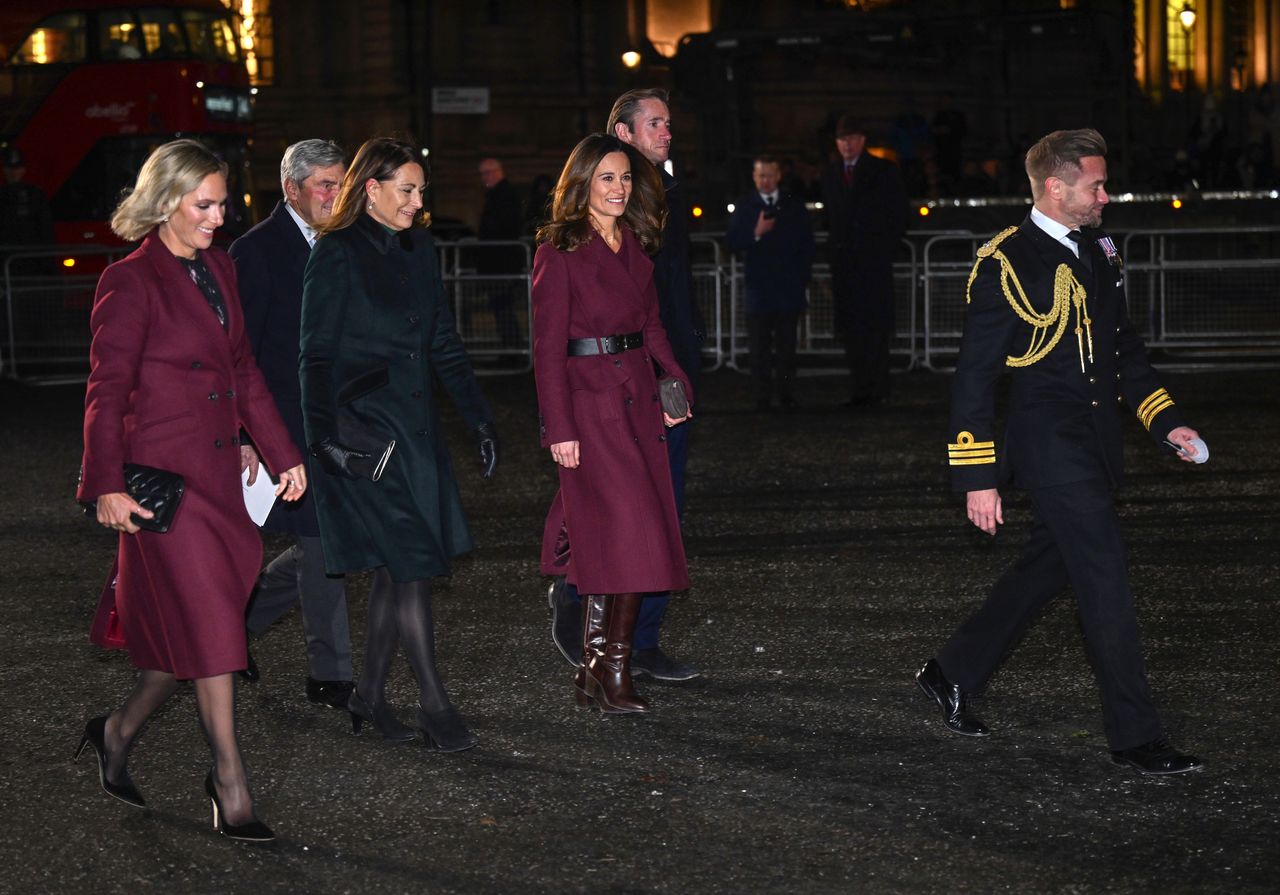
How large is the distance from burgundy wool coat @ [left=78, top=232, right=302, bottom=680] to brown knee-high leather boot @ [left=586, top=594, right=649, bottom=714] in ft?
5.01

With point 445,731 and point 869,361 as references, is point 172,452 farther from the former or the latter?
point 869,361

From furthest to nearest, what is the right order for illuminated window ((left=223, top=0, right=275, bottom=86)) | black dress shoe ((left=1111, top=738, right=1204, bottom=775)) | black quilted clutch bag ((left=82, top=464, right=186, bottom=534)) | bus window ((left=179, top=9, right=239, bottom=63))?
illuminated window ((left=223, top=0, right=275, bottom=86)) → bus window ((left=179, top=9, right=239, bottom=63)) → black dress shoe ((left=1111, top=738, right=1204, bottom=775)) → black quilted clutch bag ((left=82, top=464, right=186, bottom=534))

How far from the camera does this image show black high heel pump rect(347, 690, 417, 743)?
6.14 metres

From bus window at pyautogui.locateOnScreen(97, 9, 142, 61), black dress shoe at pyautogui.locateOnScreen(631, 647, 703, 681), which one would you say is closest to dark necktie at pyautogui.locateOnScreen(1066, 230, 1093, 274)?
black dress shoe at pyautogui.locateOnScreen(631, 647, 703, 681)

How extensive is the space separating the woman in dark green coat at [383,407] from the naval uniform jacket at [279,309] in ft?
1.90

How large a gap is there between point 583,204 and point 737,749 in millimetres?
1830

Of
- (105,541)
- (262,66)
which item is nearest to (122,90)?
(105,541)

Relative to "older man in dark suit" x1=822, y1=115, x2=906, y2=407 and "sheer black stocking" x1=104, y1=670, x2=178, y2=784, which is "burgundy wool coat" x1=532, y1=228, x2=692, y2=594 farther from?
"older man in dark suit" x1=822, y1=115, x2=906, y2=407

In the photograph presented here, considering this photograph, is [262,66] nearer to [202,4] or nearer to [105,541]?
[202,4]

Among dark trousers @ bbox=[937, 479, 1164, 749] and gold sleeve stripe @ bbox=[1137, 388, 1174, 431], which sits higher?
gold sleeve stripe @ bbox=[1137, 388, 1174, 431]

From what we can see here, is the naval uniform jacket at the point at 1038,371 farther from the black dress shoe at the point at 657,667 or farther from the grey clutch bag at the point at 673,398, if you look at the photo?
the black dress shoe at the point at 657,667

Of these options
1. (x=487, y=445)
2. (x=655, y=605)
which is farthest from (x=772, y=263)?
(x=487, y=445)

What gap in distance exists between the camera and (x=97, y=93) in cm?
2655

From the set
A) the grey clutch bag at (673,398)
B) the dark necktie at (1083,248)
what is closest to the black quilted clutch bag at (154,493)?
the grey clutch bag at (673,398)
